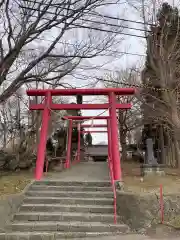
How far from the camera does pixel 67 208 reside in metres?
8.54

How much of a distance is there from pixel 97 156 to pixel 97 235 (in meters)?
21.3

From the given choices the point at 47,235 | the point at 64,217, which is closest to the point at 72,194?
the point at 64,217

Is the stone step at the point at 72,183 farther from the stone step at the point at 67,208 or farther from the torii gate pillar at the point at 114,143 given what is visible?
the stone step at the point at 67,208

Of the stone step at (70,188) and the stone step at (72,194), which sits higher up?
the stone step at (70,188)

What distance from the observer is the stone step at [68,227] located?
7.42 meters

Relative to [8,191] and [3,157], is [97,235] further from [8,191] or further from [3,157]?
[3,157]

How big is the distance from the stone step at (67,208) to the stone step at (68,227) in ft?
2.51

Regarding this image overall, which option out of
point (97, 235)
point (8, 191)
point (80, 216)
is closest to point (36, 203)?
point (8, 191)

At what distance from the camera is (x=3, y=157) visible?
1513 centimetres

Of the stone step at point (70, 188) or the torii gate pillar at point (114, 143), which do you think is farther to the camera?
the torii gate pillar at point (114, 143)

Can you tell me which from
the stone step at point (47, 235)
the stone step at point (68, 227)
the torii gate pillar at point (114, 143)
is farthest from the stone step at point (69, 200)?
the stone step at point (47, 235)

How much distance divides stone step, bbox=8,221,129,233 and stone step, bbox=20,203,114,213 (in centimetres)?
76

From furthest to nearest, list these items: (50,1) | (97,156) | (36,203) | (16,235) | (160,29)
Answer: (97,156) < (160,29) < (50,1) < (36,203) < (16,235)

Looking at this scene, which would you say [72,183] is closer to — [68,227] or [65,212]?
[65,212]
